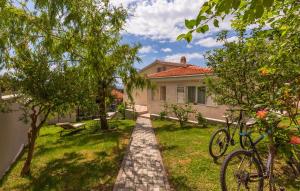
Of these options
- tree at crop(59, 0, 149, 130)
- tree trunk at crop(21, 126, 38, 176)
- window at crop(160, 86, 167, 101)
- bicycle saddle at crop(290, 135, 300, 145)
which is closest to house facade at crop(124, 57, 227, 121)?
window at crop(160, 86, 167, 101)

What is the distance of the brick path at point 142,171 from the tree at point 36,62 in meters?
2.71

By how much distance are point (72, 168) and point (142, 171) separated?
2442 millimetres

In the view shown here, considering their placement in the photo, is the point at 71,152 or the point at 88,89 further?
the point at 71,152

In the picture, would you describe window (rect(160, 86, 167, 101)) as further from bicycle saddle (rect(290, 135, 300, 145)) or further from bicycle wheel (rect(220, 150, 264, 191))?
bicycle saddle (rect(290, 135, 300, 145))

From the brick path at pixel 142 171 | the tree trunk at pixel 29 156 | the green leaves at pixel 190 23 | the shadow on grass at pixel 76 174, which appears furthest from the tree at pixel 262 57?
the tree trunk at pixel 29 156

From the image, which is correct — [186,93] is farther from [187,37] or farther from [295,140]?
[187,37]

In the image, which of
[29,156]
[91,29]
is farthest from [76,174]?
[91,29]

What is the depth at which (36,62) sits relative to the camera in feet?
23.1

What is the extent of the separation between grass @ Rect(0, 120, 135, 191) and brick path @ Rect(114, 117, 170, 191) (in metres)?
0.30

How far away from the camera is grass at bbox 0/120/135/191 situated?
6.82 m

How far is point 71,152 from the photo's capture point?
34.4 feet

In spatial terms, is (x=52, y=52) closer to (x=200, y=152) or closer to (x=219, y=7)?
(x=200, y=152)

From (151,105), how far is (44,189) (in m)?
16.6

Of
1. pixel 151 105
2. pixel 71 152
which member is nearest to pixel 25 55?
pixel 71 152
